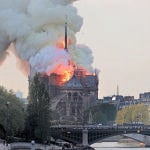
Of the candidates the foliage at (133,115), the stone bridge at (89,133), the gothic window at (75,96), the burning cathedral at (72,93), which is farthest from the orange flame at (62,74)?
the stone bridge at (89,133)

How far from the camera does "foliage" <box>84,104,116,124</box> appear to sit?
12527cm

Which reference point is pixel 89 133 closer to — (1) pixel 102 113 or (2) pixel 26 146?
(2) pixel 26 146

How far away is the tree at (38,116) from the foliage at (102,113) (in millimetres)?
48119

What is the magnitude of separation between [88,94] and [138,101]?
36.6 metres

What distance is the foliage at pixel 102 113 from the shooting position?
125m

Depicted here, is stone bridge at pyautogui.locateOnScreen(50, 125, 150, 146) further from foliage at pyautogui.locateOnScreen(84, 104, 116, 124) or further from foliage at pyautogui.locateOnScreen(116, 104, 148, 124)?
foliage at pyautogui.locateOnScreen(116, 104, 148, 124)

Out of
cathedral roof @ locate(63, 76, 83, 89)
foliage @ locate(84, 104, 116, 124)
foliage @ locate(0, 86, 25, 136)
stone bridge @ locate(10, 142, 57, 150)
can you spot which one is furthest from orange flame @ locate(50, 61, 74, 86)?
stone bridge @ locate(10, 142, 57, 150)

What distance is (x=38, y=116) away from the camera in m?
67.9

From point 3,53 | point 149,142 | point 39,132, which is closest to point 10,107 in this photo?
point 39,132

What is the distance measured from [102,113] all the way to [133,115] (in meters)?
8.48

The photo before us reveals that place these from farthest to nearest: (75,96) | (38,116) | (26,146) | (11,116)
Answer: (75,96) → (38,116) → (11,116) → (26,146)

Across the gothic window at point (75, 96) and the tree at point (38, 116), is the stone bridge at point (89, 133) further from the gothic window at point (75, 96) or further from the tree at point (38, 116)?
the gothic window at point (75, 96)

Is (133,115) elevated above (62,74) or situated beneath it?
situated beneath

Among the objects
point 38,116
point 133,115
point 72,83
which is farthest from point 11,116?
point 133,115
